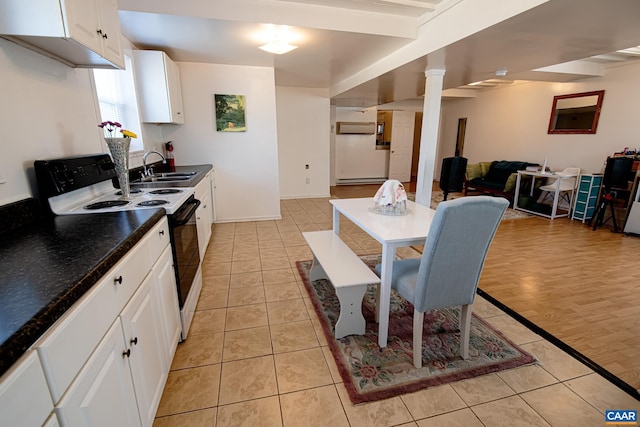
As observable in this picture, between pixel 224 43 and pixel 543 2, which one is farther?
pixel 224 43

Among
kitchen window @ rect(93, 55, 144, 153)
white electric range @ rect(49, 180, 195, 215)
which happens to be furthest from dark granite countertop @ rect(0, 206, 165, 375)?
kitchen window @ rect(93, 55, 144, 153)

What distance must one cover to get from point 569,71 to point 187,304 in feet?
19.4

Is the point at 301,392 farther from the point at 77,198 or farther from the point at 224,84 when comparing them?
the point at 224,84

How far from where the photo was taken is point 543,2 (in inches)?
66.8

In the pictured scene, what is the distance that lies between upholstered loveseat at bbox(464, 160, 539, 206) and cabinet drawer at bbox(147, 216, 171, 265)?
613cm

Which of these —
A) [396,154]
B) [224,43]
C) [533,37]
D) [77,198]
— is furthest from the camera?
[396,154]

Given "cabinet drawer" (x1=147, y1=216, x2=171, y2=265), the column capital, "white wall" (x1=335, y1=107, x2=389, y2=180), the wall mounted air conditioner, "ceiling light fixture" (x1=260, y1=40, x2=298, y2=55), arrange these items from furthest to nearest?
1. "white wall" (x1=335, y1=107, x2=389, y2=180)
2. the wall mounted air conditioner
3. the column capital
4. "ceiling light fixture" (x1=260, y1=40, x2=298, y2=55)
5. "cabinet drawer" (x1=147, y1=216, x2=171, y2=265)

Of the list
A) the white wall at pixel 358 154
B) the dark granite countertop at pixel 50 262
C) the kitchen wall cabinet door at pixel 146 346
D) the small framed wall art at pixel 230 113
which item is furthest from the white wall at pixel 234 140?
the white wall at pixel 358 154

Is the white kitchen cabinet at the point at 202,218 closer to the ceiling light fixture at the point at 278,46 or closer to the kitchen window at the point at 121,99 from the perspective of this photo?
the kitchen window at the point at 121,99

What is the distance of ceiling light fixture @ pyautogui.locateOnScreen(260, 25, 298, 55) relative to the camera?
2.67m

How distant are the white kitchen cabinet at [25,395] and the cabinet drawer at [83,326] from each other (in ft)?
0.08

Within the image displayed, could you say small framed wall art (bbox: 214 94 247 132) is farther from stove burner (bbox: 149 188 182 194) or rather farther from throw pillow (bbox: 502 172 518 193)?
throw pillow (bbox: 502 172 518 193)

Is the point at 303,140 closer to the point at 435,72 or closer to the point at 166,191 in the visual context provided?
the point at 435,72

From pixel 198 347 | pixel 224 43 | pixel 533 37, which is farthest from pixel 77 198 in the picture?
pixel 533 37
